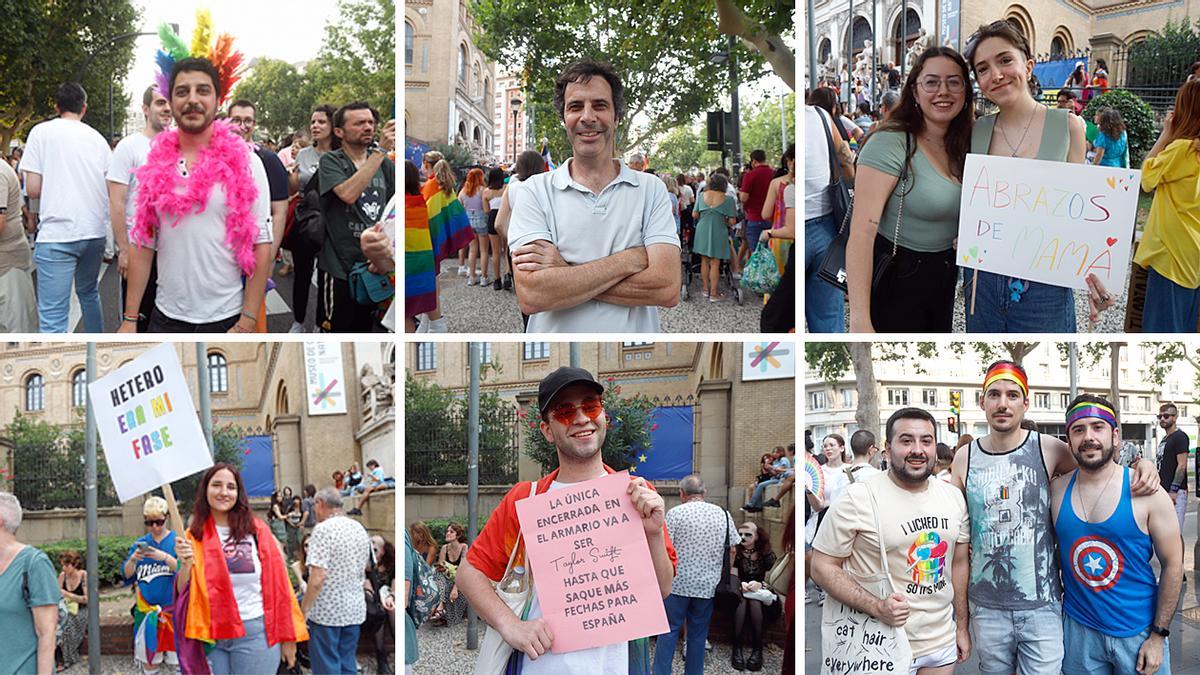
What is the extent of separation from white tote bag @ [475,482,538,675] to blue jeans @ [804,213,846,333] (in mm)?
1498

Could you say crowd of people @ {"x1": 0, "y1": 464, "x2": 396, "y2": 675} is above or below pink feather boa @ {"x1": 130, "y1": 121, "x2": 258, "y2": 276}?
below

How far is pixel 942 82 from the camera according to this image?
3479 mm

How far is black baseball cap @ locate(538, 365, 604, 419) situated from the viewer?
3.01 m

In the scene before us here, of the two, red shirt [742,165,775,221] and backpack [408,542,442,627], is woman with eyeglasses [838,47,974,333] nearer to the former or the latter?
red shirt [742,165,775,221]

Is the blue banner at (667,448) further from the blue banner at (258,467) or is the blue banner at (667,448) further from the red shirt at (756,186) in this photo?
the blue banner at (258,467)

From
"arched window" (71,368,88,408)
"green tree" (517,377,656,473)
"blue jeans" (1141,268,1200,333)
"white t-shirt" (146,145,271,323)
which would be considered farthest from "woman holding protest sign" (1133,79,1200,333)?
"arched window" (71,368,88,408)

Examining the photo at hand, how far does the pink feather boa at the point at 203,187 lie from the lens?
3719 mm

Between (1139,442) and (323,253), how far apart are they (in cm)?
339

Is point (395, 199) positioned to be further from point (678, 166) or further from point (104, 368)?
point (104, 368)

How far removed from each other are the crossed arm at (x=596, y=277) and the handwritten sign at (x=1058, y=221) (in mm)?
1140

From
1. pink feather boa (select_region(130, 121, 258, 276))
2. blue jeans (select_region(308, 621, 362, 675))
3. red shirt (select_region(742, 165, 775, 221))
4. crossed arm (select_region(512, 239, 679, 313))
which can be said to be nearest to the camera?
crossed arm (select_region(512, 239, 679, 313))

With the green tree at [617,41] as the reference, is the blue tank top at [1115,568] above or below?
below

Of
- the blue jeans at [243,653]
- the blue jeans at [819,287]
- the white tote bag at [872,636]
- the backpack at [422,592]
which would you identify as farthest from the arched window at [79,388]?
the white tote bag at [872,636]

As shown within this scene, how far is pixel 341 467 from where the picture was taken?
4.12 metres
